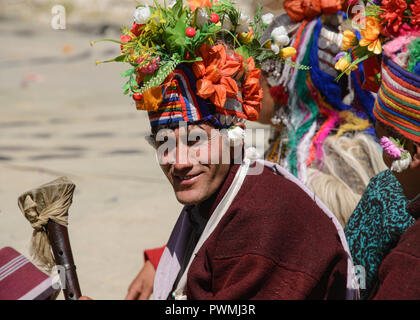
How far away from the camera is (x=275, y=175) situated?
8.05ft

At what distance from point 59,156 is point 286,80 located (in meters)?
4.99

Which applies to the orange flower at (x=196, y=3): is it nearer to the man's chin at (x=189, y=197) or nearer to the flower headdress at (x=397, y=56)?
the flower headdress at (x=397, y=56)

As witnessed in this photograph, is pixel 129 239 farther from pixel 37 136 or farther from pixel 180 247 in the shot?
pixel 37 136

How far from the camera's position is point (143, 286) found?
3.03 m

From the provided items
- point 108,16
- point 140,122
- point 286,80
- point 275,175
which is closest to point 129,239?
point 286,80

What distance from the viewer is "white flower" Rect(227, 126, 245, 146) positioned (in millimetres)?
2396

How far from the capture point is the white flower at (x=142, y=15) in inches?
87.0

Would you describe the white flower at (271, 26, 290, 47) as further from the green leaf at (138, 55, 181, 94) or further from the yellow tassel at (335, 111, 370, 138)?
the yellow tassel at (335, 111, 370, 138)

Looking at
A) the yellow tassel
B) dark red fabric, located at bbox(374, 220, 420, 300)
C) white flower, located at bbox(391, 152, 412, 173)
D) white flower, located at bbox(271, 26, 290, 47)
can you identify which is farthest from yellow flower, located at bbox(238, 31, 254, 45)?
the yellow tassel

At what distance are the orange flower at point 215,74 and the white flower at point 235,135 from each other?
0.14 meters

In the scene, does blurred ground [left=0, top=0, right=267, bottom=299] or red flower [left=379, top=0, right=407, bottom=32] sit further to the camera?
blurred ground [left=0, top=0, right=267, bottom=299]

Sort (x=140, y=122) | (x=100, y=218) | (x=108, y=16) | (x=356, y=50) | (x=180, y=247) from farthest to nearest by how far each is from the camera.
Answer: (x=108, y=16) < (x=140, y=122) < (x=100, y=218) < (x=180, y=247) < (x=356, y=50)

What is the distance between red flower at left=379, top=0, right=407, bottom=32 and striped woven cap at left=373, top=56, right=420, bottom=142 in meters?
0.12

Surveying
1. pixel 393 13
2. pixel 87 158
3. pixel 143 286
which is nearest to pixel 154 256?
pixel 143 286
